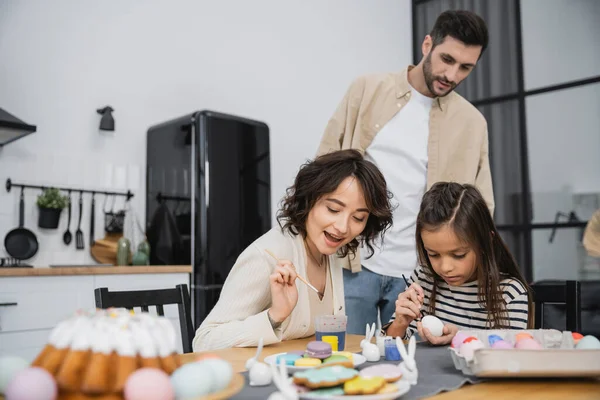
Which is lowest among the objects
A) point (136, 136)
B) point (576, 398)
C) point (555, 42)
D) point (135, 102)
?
point (576, 398)

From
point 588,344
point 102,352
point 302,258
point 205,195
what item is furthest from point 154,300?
point 205,195

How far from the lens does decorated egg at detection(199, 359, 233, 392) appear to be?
0.70m

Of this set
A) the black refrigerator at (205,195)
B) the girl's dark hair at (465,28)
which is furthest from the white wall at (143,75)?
the girl's dark hair at (465,28)

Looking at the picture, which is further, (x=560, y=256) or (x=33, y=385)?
(x=560, y=256)

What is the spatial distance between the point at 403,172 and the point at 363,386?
1478 millimetres

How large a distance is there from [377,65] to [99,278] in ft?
10.9

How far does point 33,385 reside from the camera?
61 centimetres

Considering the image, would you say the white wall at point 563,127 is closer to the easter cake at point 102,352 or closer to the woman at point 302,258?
the woman at point 302,258

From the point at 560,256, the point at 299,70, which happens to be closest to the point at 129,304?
the point at 299,70

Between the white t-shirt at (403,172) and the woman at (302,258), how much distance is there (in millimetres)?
292

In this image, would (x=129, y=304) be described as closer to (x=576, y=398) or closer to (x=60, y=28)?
(x=576, y=398)

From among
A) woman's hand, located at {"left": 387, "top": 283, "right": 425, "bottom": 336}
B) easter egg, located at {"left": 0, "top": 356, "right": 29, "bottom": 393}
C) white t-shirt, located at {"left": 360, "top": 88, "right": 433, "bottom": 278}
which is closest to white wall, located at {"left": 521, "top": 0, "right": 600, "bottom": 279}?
white t-shirt, located at {"left": 360, "top": 88, "right": 433, "bottom": 278}

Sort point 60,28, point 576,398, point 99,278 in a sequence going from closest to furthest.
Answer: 1. point 576,398
2. point 99,278
3. point 60,28

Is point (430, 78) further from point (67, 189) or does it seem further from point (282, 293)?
point (67, 189)
